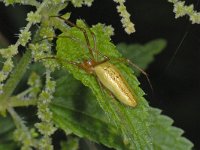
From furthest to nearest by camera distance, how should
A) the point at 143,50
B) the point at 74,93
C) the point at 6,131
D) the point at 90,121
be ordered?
1. the point at 143,50
2. the point at 6,131
3. the point at 74,93
4. the point at 90,121

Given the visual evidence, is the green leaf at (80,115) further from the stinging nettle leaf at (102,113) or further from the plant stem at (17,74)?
the plant stem at (17,74)

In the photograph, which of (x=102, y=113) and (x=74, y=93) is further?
(x=74, y=93)

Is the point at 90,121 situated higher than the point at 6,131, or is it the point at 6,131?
the point at 6,131

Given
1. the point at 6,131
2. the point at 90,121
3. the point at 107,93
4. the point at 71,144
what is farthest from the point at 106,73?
the point at 6,131

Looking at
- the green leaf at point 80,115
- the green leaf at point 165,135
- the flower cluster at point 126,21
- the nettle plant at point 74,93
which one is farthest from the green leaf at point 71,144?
the flower cluster at point 126,21

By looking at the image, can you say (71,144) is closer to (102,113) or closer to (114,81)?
(102,113)

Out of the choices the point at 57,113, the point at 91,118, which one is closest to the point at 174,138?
the point at 91,118

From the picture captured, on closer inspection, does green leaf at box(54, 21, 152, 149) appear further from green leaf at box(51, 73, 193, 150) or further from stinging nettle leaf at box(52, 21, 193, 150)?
green leaf at box(51, 73, 193, 150)
